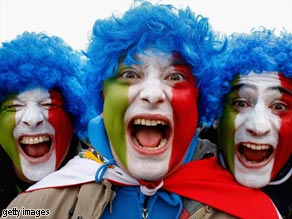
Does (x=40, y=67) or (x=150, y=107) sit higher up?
(x=40, y=67)

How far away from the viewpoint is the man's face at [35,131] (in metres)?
3.38

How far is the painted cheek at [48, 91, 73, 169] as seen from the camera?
3.46 m

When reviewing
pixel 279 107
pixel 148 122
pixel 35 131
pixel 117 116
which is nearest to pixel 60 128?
pixel 35 131

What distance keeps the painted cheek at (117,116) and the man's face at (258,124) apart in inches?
28.3

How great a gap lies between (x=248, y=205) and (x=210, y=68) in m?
0.90

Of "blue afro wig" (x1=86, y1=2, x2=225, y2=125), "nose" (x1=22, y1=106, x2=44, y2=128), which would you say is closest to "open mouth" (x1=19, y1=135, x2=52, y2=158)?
"nose" (x1=22, y1=106, x2=44, y2=128)

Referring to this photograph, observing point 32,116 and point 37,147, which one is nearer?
point 32,116

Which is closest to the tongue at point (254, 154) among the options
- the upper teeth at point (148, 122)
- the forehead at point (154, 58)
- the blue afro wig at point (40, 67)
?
the upper teeth at point (148, 122)

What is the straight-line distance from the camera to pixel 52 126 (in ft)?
11.3

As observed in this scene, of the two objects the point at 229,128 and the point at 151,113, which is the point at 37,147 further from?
the point at 229,128

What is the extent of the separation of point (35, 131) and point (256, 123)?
175 centimetres

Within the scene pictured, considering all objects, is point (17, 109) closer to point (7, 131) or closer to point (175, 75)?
point (7, 131)

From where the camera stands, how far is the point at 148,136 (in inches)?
106

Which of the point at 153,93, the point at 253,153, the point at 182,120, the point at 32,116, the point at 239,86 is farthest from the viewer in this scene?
the point at 32,116
